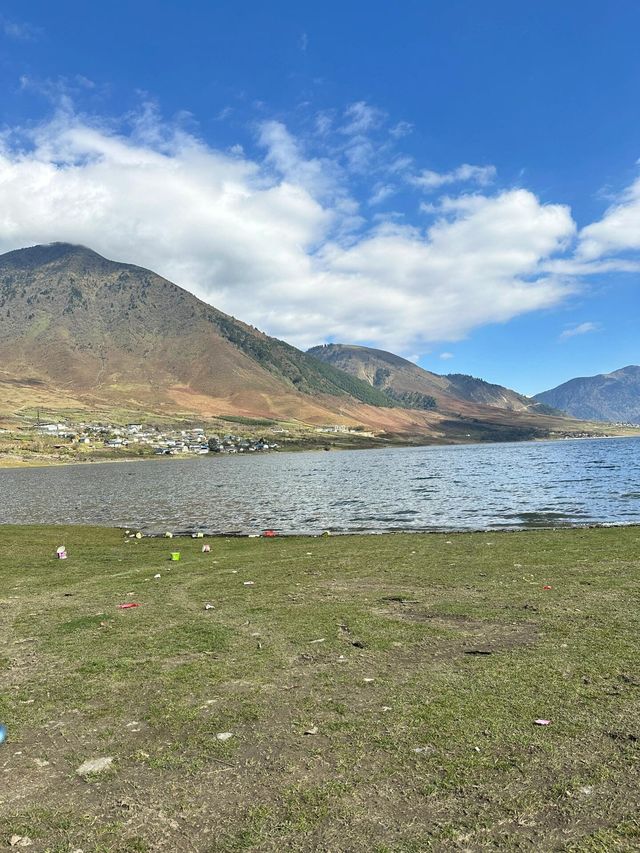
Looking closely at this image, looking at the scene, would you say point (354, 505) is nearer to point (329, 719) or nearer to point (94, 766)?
point (329, 719)

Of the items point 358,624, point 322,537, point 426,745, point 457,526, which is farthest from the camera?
point 457,526

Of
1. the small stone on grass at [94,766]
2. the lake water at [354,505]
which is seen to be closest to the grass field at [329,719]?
the small stone on grass at [94,766]

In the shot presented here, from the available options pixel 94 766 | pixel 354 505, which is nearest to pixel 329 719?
pixel 94 766

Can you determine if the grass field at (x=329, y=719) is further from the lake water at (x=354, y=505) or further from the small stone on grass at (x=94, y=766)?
the lake water at (x=354, y=505)

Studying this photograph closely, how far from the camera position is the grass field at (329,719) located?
565 centimetres

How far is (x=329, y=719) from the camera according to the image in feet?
26.2

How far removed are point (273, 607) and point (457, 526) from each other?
79.3 feet

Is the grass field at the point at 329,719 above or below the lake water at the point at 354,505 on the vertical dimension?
above

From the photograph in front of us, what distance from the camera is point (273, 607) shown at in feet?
49.3

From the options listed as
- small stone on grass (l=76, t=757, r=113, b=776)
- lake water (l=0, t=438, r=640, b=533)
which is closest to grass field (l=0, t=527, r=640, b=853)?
small stone on grass (l=76, t=757, r=113, b=776)

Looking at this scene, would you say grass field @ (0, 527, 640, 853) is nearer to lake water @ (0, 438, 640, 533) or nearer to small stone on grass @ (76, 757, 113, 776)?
small stone on grass @ (76, 757, 113, 776)

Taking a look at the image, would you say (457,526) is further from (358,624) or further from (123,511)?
(123,511)

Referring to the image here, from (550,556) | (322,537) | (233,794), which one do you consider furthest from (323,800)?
(322,537)

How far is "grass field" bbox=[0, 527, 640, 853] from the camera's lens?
5652 millimetres
